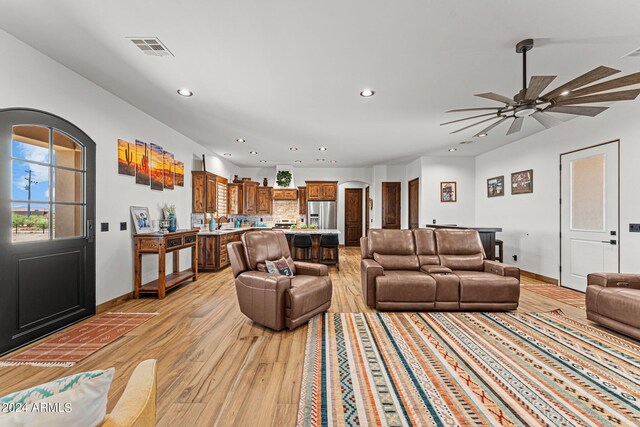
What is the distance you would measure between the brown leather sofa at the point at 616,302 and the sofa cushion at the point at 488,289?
716 mm

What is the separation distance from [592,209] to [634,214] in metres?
0.58

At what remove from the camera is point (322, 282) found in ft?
11.2

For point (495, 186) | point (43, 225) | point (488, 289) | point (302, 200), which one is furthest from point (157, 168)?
point (495, 186)

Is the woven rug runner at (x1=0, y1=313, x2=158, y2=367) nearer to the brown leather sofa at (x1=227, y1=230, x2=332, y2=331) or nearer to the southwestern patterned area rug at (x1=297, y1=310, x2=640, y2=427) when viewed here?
the brown leather sofa at (x1=227, y1=230, x2=332, y2=331)

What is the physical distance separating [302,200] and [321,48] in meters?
6.77

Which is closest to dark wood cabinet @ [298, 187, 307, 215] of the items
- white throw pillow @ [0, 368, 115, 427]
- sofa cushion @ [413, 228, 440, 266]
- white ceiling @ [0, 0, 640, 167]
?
white ceiling @ [0, 0, 640, 167]

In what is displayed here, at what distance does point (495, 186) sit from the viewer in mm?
6742

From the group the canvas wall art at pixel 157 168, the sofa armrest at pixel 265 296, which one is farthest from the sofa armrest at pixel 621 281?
the canvas wall art at pixel 157 168

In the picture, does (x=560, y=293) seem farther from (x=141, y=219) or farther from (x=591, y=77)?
(x=141, y=219)

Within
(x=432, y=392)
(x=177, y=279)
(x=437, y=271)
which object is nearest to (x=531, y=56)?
(x=437, y=271)

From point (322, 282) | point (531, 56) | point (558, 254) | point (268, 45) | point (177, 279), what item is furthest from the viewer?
point (558, 254)

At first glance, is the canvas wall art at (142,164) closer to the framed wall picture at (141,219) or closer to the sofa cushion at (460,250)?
the framed wall picture at (141,219)

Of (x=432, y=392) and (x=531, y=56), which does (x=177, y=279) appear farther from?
(x=531, y=56)

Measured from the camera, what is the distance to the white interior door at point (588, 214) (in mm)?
4070
